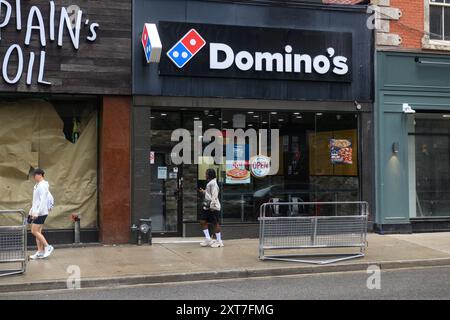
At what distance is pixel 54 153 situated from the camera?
1341cm

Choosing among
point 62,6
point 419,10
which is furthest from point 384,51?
point 62,6

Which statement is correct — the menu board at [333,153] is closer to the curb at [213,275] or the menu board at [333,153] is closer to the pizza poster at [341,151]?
the pizza poster at [341,151]

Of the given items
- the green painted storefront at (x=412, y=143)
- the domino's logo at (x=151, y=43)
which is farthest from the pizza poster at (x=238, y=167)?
the green painted storefront at (x=412, y=143)

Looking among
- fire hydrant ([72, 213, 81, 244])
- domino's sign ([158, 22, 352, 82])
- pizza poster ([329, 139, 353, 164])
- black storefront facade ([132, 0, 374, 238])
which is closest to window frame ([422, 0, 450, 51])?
black storefront facade ([132, 0, 374, 238])

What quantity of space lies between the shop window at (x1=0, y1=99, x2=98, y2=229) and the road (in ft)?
15.4

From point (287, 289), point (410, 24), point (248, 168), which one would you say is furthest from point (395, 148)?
point (287, 289)

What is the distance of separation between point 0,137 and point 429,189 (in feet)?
36.2

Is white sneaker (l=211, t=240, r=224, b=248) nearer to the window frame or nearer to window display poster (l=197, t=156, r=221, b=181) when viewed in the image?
window display poster (l=197, t=156, r=221, b=181)

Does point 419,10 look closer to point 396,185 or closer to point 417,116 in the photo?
point 417,116

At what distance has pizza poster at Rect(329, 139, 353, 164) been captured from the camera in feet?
49.4

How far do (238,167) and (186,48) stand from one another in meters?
3.16

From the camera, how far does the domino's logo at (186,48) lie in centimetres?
1356
